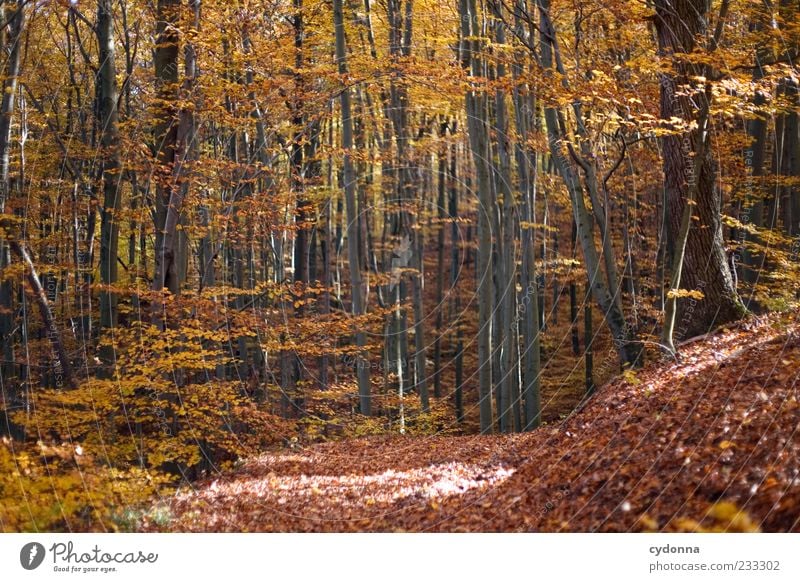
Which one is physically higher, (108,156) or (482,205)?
(108,156)

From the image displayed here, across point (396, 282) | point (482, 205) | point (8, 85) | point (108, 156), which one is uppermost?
point (8, 85)

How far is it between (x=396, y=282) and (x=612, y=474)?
15.4 meters

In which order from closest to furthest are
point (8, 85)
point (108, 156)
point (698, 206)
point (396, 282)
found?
point (698, 206), point (8, 85), point (108, 156), point (396, 282)

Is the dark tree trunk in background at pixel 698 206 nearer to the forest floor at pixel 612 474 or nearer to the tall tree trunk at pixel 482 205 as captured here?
the forest floor at pixel 612 474

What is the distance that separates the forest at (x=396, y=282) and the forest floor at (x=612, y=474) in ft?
0.13

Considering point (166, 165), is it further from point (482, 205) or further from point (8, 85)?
point (482, 205)

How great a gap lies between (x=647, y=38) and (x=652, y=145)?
304 centimetres

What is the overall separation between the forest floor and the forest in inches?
1.6

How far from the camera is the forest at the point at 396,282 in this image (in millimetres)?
7672

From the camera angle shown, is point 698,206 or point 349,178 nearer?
point 698,206

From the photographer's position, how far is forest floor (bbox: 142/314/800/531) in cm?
570

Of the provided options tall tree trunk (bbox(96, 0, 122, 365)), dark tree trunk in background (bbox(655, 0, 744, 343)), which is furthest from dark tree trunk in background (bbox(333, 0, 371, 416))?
dark tree trunk in background (bbox(655, 0, 744, 343))

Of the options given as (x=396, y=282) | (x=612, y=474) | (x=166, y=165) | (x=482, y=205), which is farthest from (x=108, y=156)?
(x=612, y=474)

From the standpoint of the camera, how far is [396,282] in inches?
864
